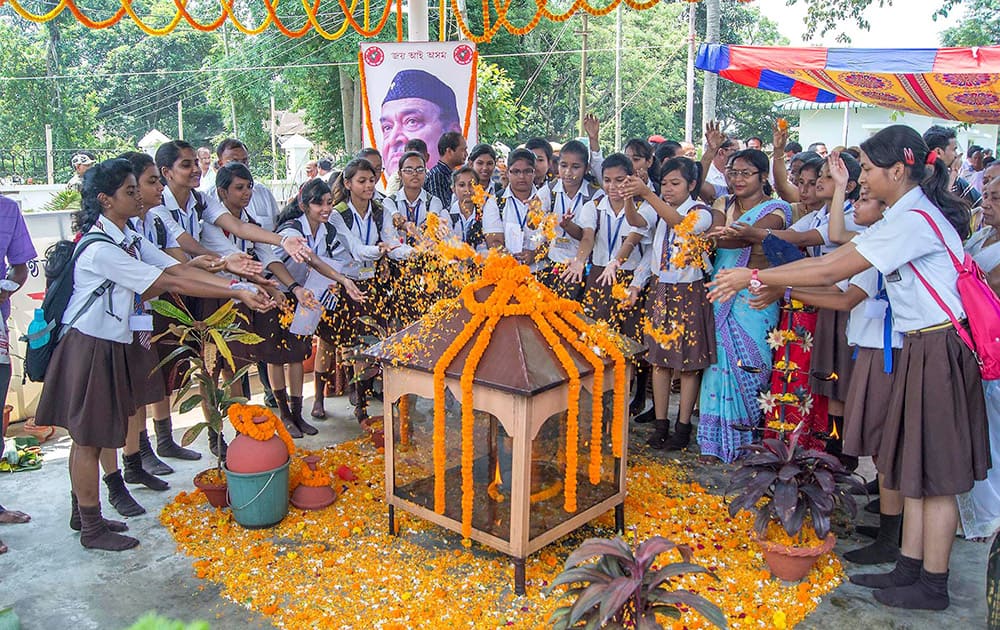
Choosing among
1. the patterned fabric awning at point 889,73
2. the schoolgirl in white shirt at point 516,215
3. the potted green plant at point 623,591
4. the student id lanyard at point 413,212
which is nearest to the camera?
the potted green plant at point 623,591

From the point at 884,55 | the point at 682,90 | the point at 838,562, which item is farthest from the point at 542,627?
the point at 682,90

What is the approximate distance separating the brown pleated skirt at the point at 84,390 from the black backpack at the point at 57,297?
5 cm

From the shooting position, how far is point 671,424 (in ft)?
19.0

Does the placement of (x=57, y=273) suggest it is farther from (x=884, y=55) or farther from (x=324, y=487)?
(x=884, y=55)

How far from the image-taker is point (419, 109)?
7.62 m

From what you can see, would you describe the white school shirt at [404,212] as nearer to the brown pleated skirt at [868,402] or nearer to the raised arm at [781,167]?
the raised arm at [781,167]

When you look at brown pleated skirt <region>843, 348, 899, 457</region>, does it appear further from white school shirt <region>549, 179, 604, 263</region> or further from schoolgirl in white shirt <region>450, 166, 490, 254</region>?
schoolgirl in white shirt <region>450, 166, 490, 254</region>

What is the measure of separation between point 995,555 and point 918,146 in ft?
5.31

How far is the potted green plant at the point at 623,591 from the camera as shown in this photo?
2.09m

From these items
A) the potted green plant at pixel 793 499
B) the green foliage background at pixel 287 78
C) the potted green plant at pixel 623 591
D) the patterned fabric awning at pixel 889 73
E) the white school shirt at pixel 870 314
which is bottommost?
the potted green plant at pixel 793 499

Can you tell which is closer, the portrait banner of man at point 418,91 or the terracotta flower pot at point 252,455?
the terracotta flower pot at point 252,455

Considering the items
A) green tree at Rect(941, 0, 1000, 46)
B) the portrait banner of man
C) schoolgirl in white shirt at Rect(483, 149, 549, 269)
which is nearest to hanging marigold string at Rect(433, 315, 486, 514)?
schoolgirl in white shirt at Rect(483, 149, 549, 269)

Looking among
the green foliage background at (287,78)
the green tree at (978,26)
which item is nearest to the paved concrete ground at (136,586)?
the green foliage background at (287,78)

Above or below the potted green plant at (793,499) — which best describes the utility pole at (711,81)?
above
